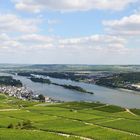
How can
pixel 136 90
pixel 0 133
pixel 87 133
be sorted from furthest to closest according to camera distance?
1. pixel 136 90
2. pixel 87 133
3. pixel 0 133

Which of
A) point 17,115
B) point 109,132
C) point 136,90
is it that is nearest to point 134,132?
point 109,132

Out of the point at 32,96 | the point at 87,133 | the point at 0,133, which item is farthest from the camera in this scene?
the point at 32,96

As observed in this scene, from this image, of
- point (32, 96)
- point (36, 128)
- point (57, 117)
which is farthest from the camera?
point (32, 96)

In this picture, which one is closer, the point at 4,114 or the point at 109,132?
the point at 109,132

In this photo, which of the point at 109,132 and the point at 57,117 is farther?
the point at 57,117

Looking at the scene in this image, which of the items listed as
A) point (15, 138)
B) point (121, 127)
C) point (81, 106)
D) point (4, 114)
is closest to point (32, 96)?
point (81, 106)

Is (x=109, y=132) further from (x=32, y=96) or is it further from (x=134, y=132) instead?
(x=32, y=96)

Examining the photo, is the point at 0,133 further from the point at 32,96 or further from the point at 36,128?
the point at 32,96

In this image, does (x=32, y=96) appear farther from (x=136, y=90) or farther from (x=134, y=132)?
(x=134, y=132)

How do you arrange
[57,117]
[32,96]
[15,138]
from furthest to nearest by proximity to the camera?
[32,96], [57,117], [15,138]
